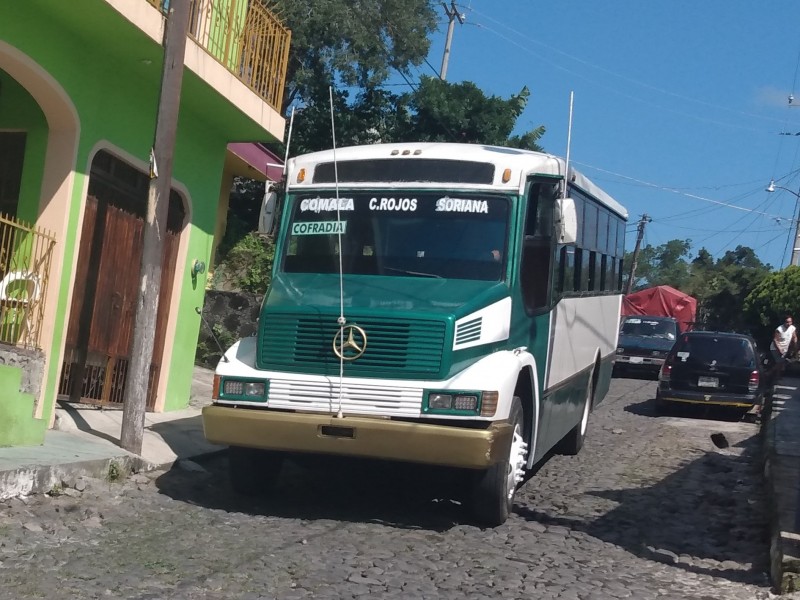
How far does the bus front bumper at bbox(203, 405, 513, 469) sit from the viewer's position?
22.8 ft

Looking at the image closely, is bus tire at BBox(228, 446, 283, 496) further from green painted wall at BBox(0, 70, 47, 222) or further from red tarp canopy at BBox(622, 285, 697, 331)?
red tarp canopy at BBox(622, 285, 697, 331)

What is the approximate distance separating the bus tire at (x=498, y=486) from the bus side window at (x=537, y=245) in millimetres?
1044

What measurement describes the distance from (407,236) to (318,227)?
30.7 inches

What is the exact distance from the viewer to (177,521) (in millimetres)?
7148

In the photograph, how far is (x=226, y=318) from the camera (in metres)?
16.9

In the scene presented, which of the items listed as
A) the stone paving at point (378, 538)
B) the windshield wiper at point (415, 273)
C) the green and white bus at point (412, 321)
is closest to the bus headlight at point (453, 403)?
the green and white bus at point (412, 321)

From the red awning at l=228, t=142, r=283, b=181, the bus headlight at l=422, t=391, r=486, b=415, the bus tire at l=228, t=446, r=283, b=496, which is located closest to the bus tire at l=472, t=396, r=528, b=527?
the bus headlight at l=422, t=391, r=486, b=415

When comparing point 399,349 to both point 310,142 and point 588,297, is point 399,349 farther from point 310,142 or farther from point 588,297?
point 310,142

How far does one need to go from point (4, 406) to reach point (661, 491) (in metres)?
5.92

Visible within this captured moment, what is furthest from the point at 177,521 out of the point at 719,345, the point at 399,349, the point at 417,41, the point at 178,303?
the point at 417,41

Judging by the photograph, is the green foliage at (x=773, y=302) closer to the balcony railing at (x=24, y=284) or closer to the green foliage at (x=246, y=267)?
the green foliage at (x=246, y=267)

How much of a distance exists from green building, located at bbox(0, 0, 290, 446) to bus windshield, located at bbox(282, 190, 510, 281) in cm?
240

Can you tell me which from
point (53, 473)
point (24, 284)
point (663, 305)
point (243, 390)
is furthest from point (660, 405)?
point (663, 305)

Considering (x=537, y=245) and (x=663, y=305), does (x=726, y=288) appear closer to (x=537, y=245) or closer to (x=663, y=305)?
(x=663, y=305)
